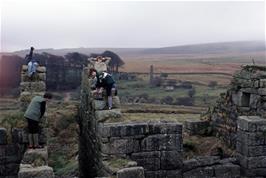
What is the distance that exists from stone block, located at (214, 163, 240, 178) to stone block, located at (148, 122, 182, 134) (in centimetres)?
188

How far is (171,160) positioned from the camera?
12.7m

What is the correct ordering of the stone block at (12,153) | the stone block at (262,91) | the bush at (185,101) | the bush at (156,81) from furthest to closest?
the bush at (156,81), the bush at (185,101), the stone block at (262,91), the stone block at (12,153)

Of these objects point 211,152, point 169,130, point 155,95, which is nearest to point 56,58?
point 155,95

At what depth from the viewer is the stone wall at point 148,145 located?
12008 mm

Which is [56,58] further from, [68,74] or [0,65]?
[0,65]

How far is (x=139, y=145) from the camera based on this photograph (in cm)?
1237

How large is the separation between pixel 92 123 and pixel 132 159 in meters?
2.18

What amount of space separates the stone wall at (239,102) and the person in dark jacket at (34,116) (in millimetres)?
6572

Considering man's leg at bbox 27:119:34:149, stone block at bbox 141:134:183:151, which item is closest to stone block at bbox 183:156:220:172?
stone block at bbox 141:134:183:151

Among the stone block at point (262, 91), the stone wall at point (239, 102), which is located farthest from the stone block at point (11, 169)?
the stone block at point (262, 91)

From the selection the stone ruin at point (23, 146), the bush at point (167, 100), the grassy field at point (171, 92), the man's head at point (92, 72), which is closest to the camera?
the stone ruin at point (23, 146)

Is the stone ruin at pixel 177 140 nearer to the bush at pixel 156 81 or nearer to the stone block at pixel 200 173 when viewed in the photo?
the stone block at pixel 200 173

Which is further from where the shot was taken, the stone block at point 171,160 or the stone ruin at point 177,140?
the stone block at point 171,160

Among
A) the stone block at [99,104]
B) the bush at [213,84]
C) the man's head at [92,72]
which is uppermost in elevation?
the man's head at [92,72]
